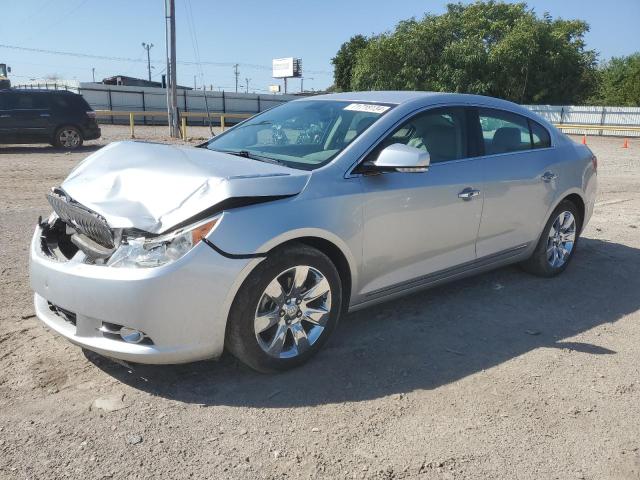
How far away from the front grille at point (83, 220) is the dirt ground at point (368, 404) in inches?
31.2

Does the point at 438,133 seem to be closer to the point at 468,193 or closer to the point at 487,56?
the point at 468,193

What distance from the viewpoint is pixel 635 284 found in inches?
210

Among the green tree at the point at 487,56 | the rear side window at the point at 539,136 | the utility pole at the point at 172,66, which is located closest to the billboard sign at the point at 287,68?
the green tree at the point at 487,56

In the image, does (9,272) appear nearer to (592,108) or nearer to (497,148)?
(497,148)

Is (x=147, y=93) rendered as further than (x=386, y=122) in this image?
Yes

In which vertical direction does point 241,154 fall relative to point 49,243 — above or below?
above

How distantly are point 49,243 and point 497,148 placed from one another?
11.0 ft

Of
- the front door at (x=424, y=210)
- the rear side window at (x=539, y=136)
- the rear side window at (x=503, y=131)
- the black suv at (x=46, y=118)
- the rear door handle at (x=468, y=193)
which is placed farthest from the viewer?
the black suv at (x=46, y=118)

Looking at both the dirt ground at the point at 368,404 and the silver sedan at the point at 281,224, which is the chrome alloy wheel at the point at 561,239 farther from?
the dirt ground at the point at 368,404

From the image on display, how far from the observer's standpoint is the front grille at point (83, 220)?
3061 mm

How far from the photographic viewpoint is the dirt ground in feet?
8.58

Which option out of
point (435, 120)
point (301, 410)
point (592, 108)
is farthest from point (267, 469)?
point (592, 108)

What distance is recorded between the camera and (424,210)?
390 centimetres

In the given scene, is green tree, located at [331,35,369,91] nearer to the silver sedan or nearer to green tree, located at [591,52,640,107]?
green tree, located at [591,52,640,107]
